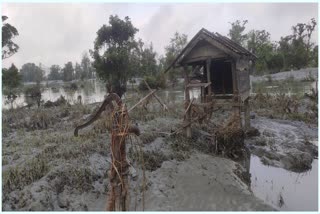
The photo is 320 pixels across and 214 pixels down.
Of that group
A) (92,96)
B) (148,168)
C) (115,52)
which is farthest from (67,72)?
(148,168)

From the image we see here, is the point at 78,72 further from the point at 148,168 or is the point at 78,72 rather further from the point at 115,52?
the point at 148,168

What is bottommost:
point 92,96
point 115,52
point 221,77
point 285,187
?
point 285,187

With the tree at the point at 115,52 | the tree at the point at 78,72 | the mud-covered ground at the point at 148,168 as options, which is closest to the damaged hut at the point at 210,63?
the mud-covered ground at the point at 148,168

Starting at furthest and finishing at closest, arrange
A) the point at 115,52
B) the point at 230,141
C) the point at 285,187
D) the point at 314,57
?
the point at 314,57
the point at 115,52
the point at 230,141
the point at 285,187

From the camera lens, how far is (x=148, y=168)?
716 centimetres

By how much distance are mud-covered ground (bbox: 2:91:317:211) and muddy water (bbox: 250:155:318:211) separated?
0.32m

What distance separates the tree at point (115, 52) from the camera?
85.4 ft

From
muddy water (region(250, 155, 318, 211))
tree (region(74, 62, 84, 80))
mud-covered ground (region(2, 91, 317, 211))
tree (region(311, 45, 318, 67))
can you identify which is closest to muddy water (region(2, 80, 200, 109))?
mud-covered ground (region(2, 91, 317, 211))

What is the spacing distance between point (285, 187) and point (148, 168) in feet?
11.1

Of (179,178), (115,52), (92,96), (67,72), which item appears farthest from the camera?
(67,72)

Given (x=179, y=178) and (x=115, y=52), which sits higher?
(x=115, y=52)

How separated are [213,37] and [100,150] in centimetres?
525

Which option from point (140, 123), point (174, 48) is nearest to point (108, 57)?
point (140, 123)

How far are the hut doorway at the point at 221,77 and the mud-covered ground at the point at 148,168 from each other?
234cm
